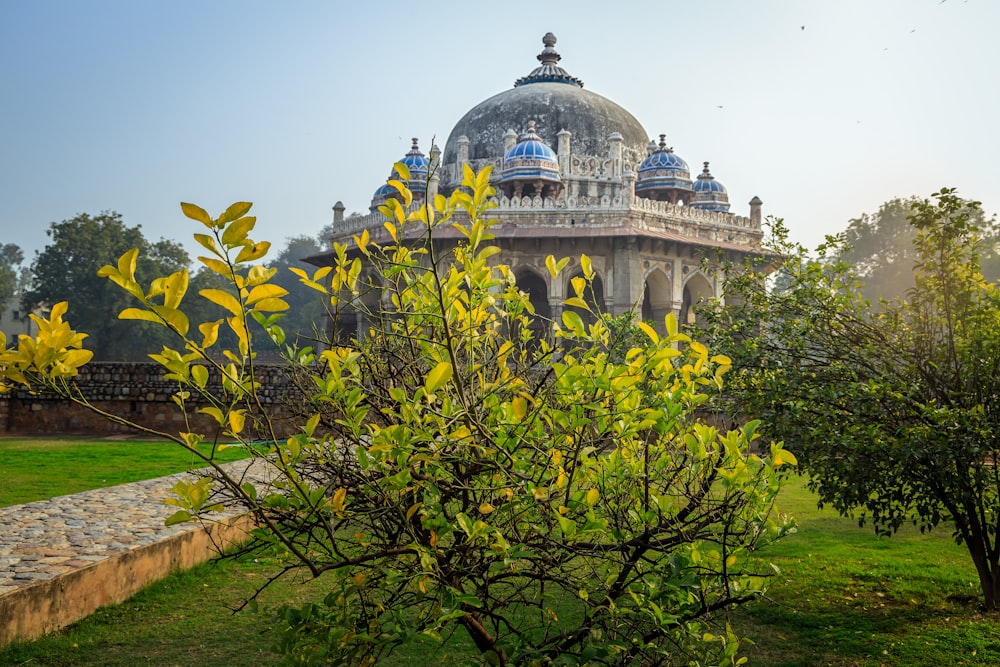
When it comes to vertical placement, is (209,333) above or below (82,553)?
above

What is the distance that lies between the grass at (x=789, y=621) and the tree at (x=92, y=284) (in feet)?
75.6

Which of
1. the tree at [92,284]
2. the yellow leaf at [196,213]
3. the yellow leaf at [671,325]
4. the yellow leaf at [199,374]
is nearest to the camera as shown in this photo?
the yellow leaf at [196,213]

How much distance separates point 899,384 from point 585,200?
12750 mm

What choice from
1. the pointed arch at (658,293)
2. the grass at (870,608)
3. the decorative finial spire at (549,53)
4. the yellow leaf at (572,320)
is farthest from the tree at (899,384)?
the decorative finial spire at (549,53)

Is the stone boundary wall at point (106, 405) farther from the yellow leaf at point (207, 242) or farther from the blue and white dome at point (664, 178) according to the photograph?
the yellow leaf at point (207, 242)

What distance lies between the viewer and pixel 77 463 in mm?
8828

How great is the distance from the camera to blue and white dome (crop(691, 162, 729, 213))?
19.7 meters

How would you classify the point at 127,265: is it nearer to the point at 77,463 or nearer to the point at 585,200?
the point at 77,463

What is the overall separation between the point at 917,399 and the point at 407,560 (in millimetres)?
3226

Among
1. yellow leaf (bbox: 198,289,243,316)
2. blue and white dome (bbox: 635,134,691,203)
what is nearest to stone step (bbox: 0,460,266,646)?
yellow leaf (bbox: 198,289,243,316)

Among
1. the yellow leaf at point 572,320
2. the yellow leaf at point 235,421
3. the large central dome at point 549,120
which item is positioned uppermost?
the large central dome at point 549,120

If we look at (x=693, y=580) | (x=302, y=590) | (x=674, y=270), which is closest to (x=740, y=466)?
(x=693, y=580)

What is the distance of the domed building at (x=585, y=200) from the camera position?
16.1 metres

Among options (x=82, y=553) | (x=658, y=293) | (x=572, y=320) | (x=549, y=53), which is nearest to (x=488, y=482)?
(x=572, y=320)
